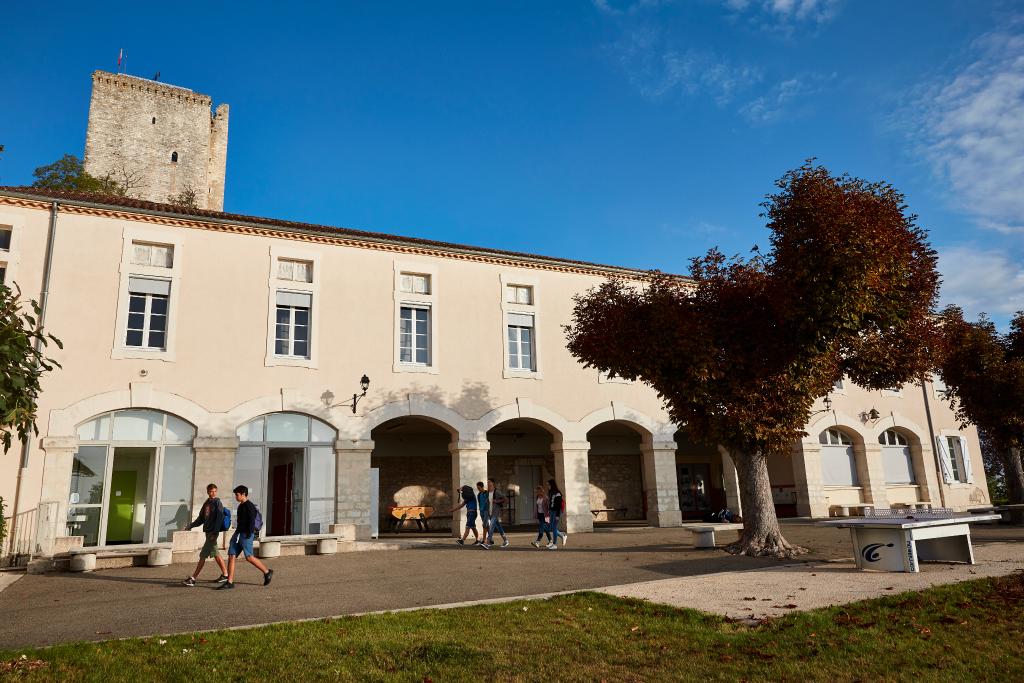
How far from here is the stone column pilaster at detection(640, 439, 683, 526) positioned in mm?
19422

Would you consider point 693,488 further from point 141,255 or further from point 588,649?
point 588,649

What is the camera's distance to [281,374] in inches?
621

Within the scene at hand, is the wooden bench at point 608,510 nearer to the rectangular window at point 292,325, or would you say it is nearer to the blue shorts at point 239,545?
the rectangular window at point 292,325

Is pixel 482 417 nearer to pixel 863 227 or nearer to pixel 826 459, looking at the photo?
pixel 863 227

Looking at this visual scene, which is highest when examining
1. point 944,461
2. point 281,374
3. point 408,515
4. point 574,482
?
point 281,374

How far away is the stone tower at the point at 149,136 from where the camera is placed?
146 ft

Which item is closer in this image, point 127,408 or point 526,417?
point 127,408

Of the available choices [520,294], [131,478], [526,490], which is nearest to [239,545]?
[131,478]

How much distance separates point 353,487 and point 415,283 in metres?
5.33

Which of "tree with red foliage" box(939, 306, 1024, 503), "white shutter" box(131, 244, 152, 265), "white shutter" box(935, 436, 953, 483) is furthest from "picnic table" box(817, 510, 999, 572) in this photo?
"white shutter" box(935, 436, 953, 483)

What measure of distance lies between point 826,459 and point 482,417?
12.5m

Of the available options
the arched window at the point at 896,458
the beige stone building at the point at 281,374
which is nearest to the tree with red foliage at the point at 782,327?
the beige stone building at the point at 281,374

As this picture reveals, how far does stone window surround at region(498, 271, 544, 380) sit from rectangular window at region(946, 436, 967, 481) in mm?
16991

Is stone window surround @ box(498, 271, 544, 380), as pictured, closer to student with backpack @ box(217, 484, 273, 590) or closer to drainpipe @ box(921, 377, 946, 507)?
student with backpack @ box(217, 484, 273, 590)
